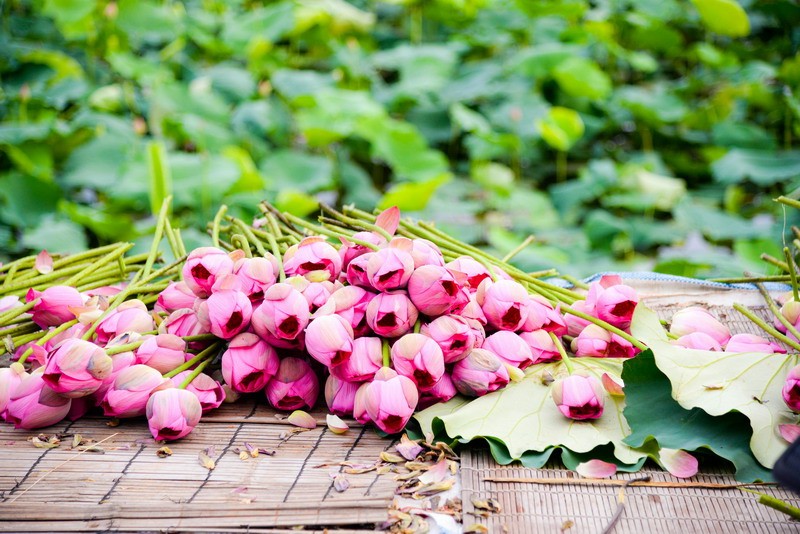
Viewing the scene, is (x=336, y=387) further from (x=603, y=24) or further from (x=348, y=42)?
(x=603, y=24)

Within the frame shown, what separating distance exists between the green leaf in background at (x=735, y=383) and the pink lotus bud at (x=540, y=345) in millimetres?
83

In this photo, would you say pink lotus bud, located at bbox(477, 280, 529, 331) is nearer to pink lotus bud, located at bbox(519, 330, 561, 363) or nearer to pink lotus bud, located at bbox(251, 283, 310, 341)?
pink lotus bud, located at bbox(519, 330, 561, 363)

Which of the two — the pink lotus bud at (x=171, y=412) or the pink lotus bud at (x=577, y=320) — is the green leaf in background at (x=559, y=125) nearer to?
the pink lotus bud at (x=577, y=320)

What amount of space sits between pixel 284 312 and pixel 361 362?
0.08 m

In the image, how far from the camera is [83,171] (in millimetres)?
2094

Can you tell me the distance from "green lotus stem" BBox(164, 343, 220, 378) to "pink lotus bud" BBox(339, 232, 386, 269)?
0.47ft

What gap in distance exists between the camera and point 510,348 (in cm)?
66

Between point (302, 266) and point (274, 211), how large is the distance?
0.51ft

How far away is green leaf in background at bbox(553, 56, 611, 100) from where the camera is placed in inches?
103

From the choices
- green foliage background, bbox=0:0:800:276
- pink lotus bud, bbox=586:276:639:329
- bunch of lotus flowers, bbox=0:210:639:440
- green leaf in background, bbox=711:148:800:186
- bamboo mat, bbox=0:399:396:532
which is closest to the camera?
bamboo mat, bbox=0:399:396:532

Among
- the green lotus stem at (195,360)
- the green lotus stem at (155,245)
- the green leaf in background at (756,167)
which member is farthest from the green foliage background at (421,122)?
the green lotus stem at (195,360)

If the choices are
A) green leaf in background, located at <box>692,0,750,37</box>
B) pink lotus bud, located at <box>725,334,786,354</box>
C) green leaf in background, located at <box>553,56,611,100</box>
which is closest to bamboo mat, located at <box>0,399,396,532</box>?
pink lotus bud, located at <box>725,334,786,354</box>

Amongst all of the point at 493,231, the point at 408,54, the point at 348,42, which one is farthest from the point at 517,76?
the point at 493,231

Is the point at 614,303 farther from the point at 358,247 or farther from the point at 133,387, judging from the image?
the point at 133,387
